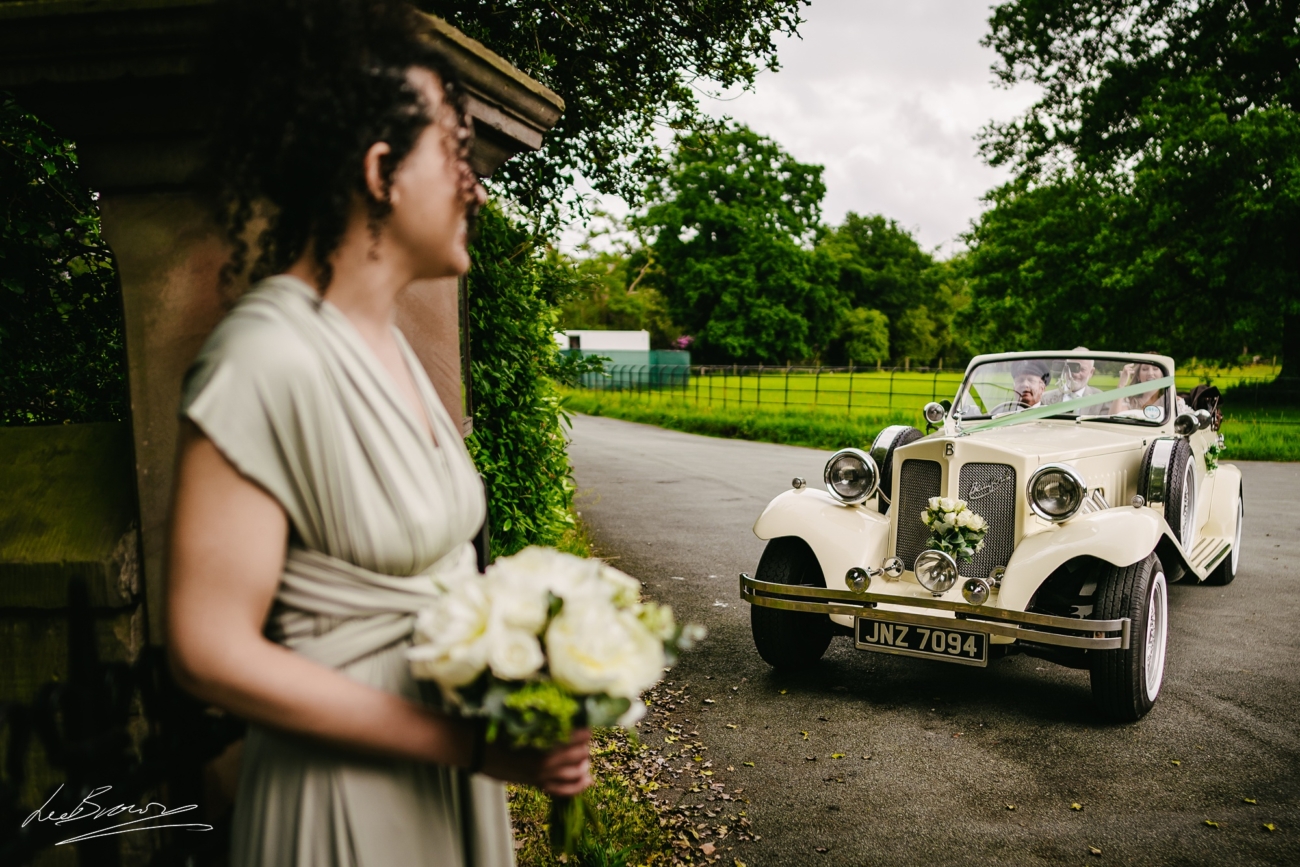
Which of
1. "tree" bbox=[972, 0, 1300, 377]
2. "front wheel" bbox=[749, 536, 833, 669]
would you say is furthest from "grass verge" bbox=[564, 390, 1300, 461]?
"front wheel" bbox=[749, 536, 833, 669]

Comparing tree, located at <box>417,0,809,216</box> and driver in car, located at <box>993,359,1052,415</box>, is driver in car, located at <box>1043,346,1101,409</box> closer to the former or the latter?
driver in car, located at <box>993,359,1052,415</box>

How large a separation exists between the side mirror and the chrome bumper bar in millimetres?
2257

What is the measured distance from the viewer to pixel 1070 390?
6.53m

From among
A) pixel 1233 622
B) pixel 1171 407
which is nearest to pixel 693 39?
pixel 1171 407

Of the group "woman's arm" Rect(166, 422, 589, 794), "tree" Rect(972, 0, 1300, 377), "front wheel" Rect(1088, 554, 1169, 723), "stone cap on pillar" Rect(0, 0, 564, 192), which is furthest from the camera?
"tree" Rect(972, 0, 1300, 377)

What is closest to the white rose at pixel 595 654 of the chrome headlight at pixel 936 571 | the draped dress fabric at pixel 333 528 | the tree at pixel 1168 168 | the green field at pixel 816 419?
the draped dress fabric at pixel 333 528

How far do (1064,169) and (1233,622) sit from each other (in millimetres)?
23546

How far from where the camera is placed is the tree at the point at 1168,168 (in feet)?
68.8

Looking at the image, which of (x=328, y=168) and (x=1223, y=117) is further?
(x=1223, y=117)

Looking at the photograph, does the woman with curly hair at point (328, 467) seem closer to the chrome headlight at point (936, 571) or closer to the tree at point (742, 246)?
the chrome headlight at point (936, 571)

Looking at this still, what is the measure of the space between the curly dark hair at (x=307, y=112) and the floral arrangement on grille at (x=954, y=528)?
4243 mm

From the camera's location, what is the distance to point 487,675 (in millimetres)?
1126

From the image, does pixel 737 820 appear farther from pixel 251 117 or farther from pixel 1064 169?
pixel 1064 169

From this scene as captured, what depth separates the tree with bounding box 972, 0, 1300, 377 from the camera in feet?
68.8
